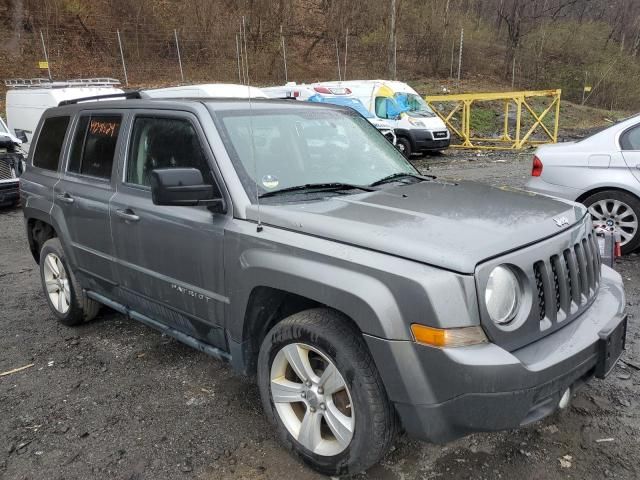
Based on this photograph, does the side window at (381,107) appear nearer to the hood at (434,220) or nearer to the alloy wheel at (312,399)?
the hood at (434,220)

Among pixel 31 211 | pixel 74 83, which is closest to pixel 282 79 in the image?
pixel 74 83

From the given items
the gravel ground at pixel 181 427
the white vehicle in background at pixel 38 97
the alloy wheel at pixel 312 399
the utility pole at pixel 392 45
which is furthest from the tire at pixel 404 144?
the alloy wheel at pixel 312 399

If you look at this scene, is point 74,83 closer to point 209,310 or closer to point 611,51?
point 209,310

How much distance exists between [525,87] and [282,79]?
723 inches

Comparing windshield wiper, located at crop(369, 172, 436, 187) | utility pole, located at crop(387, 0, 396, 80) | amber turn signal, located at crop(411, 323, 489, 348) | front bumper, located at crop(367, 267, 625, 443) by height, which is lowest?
front bumper, located at crop(367, 267, 625, 443)

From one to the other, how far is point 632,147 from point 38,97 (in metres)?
12.5

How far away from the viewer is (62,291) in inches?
180

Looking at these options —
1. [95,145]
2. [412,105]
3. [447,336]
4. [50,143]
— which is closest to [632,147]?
[447,336]

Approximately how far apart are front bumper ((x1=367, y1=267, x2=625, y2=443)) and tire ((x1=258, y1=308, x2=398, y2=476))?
0.38 feet

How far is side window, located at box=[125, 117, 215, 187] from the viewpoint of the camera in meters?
3.09

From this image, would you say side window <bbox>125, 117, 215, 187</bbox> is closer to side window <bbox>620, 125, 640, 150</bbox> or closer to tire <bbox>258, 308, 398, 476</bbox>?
tire <bbox>258, 308, 398, 476</bbox>

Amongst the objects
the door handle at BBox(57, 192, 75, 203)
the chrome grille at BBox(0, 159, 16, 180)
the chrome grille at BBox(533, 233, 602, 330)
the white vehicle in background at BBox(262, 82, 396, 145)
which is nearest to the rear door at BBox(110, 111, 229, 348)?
the door handle at BBox(57, 192, 75, 203)

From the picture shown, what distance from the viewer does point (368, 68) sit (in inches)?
1218

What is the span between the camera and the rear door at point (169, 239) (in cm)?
296
